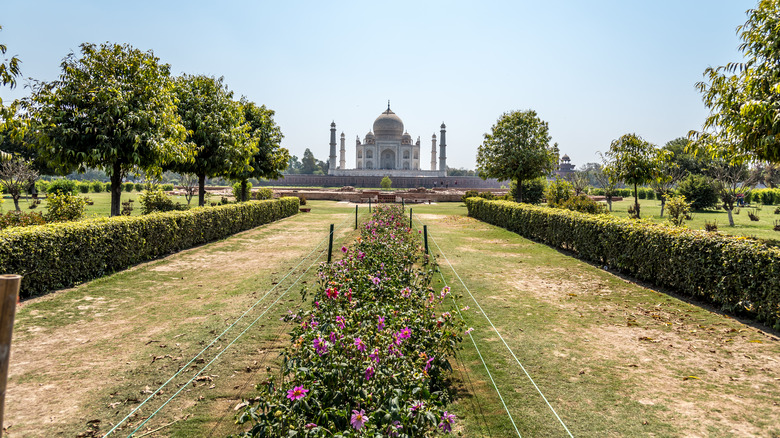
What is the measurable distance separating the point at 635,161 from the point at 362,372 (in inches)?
842

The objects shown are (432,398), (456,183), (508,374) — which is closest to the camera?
(432,398)

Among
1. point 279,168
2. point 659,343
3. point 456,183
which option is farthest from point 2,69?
point 456,183

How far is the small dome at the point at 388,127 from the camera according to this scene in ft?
304

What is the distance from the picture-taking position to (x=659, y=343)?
19.5ft

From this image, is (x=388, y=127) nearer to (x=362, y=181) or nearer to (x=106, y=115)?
(x=362, y=181)

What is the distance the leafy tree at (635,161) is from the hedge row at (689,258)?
9.72 metres

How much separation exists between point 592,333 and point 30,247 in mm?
8577

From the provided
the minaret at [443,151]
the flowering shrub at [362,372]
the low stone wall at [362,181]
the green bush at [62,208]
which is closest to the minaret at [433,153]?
the minaret at [443,151]

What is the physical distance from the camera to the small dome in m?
92.6

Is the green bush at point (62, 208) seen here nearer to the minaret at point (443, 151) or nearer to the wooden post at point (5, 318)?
the wooden post at point (5, 318)

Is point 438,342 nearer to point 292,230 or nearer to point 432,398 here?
point 432,398

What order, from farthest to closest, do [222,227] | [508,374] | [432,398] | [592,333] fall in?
[222,227]
[592,333]
[508,374]
[432,398]

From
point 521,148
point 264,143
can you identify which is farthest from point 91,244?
point 521,148

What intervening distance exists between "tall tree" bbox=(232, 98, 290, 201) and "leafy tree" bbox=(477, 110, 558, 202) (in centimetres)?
1163
